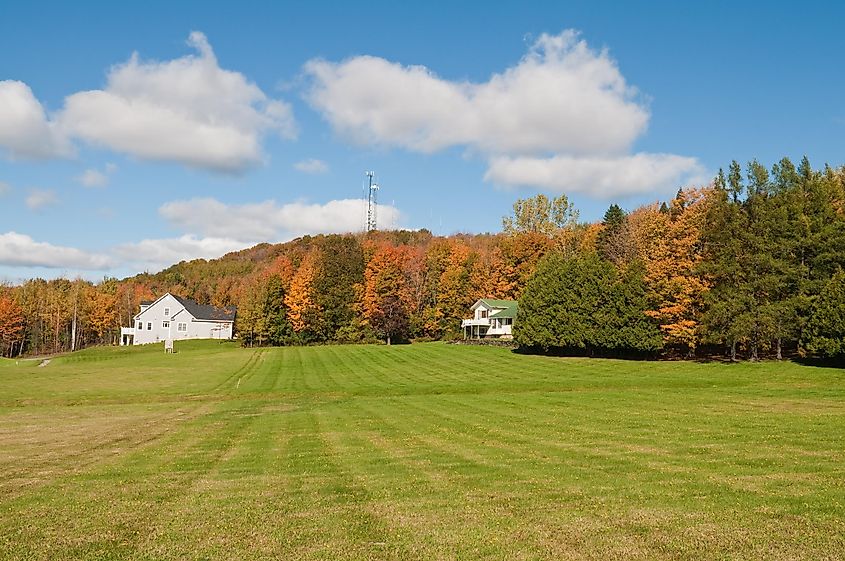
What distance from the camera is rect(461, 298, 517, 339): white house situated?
9175 cm

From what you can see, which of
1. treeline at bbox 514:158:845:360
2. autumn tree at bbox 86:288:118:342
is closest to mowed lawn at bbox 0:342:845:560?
treeline at bbox 514:158:845:360

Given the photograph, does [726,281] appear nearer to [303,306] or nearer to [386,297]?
[386,297]

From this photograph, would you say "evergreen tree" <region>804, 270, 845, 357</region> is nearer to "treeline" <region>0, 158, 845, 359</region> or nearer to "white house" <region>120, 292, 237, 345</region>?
"treeline" <region>0, 158, 845, 359</region>

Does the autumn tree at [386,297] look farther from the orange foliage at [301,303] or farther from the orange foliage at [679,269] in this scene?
the orange foliage at [679,269]

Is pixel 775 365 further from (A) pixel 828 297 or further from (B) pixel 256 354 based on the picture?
(B) pixel 256 354

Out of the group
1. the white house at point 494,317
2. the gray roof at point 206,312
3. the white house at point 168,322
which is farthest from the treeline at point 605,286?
the gray roof at point 206,312

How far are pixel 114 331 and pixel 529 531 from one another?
147302 millimetres

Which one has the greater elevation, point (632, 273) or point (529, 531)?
point (632, 273)

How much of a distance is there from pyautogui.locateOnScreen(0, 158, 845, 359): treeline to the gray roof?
2022 cm

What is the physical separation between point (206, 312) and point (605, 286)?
8396cm

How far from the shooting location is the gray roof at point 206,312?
11906 cm

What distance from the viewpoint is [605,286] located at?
215 ft

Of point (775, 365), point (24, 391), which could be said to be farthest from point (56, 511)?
point (775, 365)

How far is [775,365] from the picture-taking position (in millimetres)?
48281
